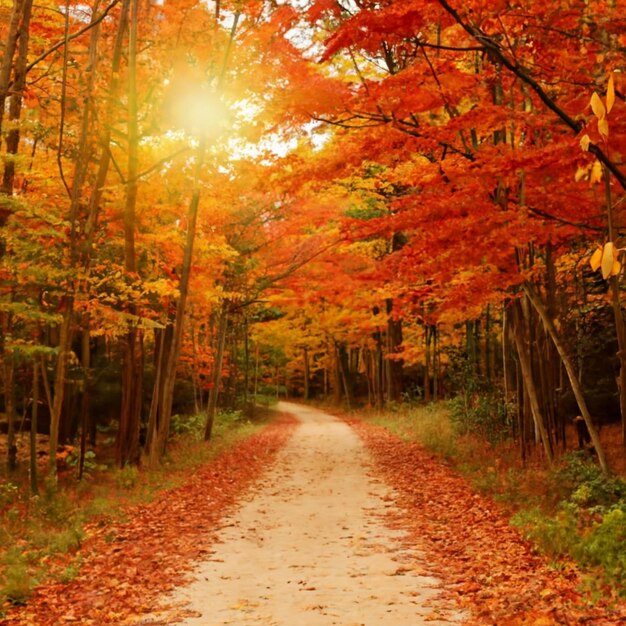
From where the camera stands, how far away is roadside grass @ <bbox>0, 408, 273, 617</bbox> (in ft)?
22.1

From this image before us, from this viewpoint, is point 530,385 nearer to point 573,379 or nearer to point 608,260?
point 573,379

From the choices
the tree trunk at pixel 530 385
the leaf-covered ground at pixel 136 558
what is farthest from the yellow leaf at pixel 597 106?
the tree trunk at pixel 530 385

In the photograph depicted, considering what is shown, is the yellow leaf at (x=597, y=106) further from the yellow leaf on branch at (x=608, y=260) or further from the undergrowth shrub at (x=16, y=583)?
the undergrowth shrub at (x=16, y=583)

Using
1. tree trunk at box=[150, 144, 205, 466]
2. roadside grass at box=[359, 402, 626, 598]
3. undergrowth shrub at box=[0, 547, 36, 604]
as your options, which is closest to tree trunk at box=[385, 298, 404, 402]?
roadside grass at box=[359, 402, 626, 598]

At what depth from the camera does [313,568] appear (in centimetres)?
689

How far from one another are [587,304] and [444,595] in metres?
9.17

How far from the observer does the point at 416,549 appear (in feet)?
24.9

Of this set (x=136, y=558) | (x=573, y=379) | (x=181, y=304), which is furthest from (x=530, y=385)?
(x=181, y=304)

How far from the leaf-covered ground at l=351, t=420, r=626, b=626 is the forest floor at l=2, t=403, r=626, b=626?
0.06 feet

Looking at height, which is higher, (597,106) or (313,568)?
(597,106)

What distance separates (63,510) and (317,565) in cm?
476

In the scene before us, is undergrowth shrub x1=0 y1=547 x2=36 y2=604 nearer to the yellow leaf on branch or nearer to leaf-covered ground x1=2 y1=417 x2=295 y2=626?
leaf-covered ground x1=2 y1=417 x2=295 y2=626

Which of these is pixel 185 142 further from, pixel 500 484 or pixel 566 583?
pixel 566 583

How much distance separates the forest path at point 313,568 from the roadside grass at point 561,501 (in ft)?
4.70
